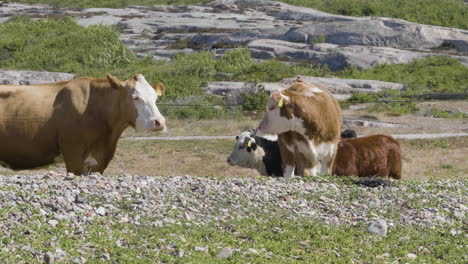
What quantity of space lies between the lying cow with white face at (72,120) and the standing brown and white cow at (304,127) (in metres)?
2.18

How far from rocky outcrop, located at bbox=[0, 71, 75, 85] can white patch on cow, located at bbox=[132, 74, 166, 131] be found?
26.7m

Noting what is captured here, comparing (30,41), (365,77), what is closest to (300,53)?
(365,77)

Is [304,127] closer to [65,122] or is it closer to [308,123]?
[308,123]

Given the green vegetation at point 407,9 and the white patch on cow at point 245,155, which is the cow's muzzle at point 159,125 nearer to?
the white patch on cow at point 245,155

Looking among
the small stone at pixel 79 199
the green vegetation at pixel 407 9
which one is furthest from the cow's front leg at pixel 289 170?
the green vegetation at pixel 407 9

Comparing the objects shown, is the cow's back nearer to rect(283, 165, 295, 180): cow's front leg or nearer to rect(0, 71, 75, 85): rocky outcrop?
rect(283, 165, 295, 180): cow's front leg

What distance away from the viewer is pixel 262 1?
250 feet

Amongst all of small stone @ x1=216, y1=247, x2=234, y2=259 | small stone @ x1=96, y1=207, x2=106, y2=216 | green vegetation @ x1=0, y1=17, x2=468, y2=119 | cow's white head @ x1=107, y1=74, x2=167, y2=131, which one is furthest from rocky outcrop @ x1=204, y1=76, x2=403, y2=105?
small stone @ x1=216, y1=247, x2=234, y2=259

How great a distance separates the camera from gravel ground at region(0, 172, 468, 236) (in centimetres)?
986

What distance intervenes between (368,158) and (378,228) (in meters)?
6.55

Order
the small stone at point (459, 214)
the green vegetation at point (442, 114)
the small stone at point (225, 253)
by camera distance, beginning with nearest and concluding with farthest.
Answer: the small stone at point (225, 253)
the small stone at point (459, 214)
the green vegetation at point (442, 114)

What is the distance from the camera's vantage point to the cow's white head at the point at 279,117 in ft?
47.5

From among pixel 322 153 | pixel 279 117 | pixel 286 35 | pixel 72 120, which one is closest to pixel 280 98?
pixel 279 117

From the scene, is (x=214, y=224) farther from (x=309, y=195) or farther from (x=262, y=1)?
(x=262, y=1)
